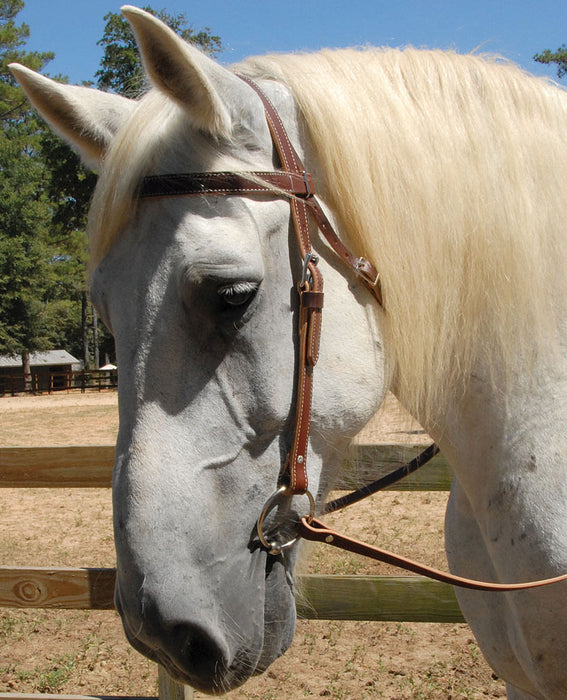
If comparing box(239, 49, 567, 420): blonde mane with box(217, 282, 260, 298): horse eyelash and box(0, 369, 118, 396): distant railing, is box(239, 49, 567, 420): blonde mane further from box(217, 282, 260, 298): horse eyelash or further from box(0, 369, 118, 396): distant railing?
box(0, 369, 118, 396): distant railing

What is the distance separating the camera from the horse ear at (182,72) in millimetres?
1149

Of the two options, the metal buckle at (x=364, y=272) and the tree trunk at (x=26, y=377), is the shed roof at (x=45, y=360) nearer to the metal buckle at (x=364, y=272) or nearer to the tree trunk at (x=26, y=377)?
the tree trunk at (x=26, y=377)

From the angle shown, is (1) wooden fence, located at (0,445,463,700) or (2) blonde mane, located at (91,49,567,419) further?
→ (1) wooden fence, located at (0,445,463,700)

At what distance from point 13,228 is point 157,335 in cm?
4102

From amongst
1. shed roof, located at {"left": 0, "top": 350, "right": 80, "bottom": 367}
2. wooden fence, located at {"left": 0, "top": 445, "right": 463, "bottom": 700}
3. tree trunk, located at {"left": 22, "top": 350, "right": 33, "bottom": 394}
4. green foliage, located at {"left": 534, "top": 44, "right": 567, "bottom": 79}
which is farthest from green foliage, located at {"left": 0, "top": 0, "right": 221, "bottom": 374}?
wooden fence, located at {"left": 0, "top": 445, "right": 463, "bottom": 700}

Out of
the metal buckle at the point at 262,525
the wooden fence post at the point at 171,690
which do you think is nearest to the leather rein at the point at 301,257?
the metal buckle at the point at 262,525

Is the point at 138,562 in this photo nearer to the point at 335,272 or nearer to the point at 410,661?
the point at 335,272

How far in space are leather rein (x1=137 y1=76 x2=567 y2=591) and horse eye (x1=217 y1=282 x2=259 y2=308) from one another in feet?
0.44

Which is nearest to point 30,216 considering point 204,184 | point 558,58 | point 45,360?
point 45,360

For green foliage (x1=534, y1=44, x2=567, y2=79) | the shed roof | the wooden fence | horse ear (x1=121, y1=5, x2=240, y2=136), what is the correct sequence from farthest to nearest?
1. the shed roof
2. green foliage (x1=534, y1=44, x2=567, y2=79)
3. the wooden fence
4. horse ear (x1=121, y1=5, x2=240, y2=136)

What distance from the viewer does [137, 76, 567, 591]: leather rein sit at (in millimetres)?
1316

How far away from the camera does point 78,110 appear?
1.48 m

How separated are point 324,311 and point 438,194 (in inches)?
16.3

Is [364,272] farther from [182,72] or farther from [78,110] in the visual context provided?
[78,110]
